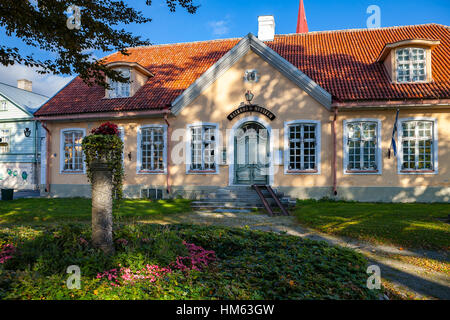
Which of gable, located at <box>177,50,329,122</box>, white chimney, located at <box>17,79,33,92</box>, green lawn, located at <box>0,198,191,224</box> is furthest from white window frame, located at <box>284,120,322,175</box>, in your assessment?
white chimney, located at <box>17,79,33,92</box>

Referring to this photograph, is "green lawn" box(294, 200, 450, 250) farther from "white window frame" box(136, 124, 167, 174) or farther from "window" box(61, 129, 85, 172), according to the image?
"window" box(61, 129, 85, 172)

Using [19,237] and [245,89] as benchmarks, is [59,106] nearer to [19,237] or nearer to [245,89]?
[245,89]

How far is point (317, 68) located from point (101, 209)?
1247 cm

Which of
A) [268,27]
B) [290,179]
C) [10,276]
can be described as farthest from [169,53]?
[10,276]

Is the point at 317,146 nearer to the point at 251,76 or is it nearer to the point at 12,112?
the point at 251,76

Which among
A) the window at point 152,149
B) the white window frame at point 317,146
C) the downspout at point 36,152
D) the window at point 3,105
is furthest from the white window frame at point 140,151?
the window at point 3,105

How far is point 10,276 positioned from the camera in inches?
136

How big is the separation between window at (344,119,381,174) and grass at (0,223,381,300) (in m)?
8.39

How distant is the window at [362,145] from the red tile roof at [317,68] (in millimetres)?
1217

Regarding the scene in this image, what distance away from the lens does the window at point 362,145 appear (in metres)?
12.6

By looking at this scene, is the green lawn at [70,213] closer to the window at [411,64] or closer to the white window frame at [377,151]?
the white window frame at [377,151]

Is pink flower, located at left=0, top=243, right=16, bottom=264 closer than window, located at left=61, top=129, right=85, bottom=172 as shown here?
Yes

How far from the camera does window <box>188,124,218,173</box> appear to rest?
13797mm

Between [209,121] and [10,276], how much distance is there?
1094 centimetres
